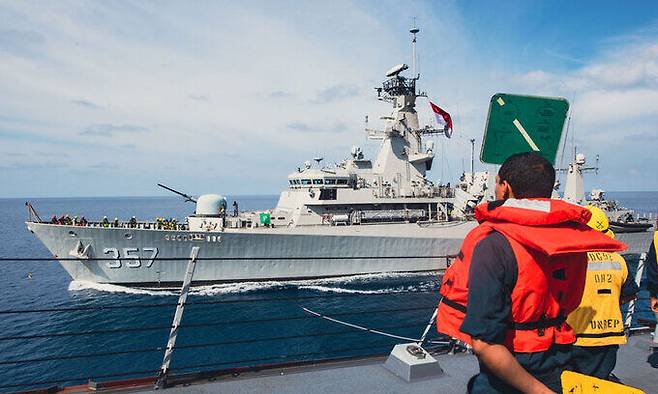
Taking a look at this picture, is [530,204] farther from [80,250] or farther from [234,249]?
[80,250]

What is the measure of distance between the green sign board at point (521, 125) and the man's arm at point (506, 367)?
2.48 metres

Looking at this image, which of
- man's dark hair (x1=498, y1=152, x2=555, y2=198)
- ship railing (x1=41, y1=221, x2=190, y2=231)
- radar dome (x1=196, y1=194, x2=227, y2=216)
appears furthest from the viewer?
radar dome (x1=196, y1=194, x2=227, y2=216)

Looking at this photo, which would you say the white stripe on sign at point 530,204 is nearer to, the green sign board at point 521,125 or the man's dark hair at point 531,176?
the man's dark hair at point 531,176

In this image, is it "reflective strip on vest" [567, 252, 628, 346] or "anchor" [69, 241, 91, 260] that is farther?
"anchor" [69, 241, 91, 260]

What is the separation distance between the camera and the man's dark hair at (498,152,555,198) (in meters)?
1.72

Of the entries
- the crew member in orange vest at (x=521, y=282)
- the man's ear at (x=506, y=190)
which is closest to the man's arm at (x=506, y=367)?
the crew member in orange vest at (x=521, y=282)

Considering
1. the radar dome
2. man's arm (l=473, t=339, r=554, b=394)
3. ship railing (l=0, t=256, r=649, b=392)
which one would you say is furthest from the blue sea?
man's arm (l=473, t=339, r=554, b=394)

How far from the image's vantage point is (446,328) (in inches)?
69.1

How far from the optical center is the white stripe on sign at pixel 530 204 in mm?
1586

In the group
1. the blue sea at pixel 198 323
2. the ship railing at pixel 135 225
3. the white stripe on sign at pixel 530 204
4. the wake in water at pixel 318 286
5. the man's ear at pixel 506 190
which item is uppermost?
the man's ear at pixel 506 190

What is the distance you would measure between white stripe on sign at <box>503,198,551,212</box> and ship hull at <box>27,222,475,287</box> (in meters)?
17.9

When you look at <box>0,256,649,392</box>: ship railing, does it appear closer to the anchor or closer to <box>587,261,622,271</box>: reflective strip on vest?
the anchor

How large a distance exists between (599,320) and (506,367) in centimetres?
103

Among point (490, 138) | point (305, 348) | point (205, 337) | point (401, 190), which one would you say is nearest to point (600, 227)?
point (490, 138)
